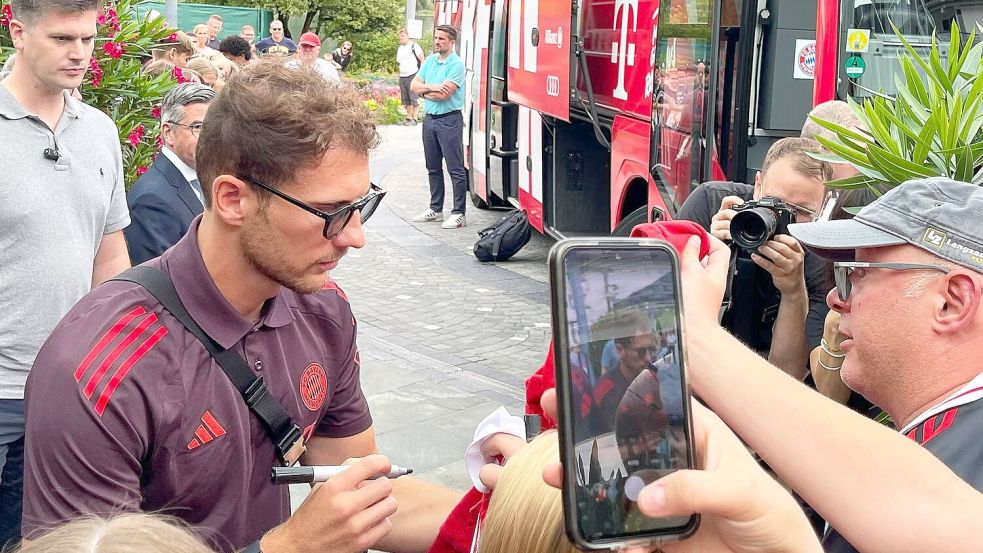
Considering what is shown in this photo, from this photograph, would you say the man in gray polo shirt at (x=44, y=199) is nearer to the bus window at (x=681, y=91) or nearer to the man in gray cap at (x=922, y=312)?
the man in gray cap at (x=922, y=312)

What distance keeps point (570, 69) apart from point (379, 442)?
3571 mm

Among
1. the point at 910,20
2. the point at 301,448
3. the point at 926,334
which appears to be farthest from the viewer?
the point at 910,20

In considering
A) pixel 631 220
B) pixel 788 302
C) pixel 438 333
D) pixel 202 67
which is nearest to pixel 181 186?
pixel 788 302

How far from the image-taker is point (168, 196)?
13.4 feet

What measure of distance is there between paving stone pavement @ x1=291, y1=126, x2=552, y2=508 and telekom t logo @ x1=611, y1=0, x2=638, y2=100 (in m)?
1.86

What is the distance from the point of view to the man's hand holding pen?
1.92 m

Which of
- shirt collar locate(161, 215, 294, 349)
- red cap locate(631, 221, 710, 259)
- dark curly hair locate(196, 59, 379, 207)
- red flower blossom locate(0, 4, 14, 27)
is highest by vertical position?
red flower blossom locate(0, 4, 14, 27)

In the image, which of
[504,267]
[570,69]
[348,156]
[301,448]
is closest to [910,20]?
[570,69]

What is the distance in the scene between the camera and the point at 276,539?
198cm

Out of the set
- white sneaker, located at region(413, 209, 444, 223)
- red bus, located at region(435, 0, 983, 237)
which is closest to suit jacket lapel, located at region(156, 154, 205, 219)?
red bus, located at region(435, 0, 983, 237)

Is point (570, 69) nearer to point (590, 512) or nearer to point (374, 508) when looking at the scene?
point (374, 508)

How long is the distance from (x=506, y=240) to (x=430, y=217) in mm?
2717

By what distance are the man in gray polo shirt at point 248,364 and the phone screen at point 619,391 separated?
2.93ft

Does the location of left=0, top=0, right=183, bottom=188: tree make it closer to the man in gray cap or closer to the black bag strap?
the black bag strap
